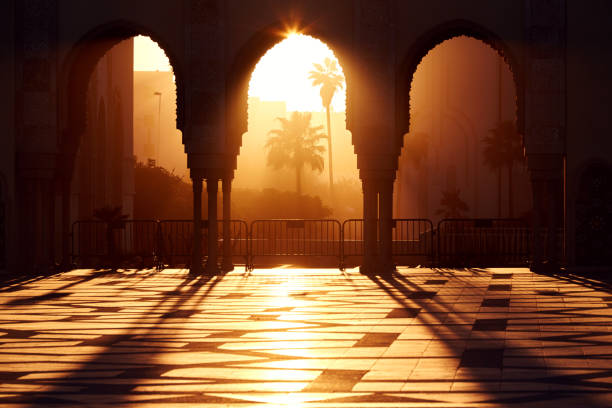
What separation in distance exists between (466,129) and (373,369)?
156ft

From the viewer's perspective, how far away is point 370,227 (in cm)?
2017

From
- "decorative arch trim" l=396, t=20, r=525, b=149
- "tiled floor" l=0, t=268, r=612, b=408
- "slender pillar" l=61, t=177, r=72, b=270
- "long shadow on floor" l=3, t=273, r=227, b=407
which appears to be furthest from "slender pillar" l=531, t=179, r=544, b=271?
"slender pillar" l=61, t=177, r=72, b=270

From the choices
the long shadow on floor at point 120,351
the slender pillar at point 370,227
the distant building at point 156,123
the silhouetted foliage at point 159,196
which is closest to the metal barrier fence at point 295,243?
the slender pillar at point 370,227

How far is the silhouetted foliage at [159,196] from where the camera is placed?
169 feet

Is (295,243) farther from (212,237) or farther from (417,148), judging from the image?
(212,237)

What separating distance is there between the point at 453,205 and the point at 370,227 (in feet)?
110

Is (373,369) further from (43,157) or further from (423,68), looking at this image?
(423,68)

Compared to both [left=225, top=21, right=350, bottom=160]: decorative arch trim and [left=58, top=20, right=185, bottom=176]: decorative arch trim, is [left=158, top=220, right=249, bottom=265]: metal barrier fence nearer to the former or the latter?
[left=225, top=21, right=350, bottom=160]: decorative arch trim

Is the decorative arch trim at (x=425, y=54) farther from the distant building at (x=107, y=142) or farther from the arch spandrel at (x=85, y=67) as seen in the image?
the distant building at (x=107, y=142)

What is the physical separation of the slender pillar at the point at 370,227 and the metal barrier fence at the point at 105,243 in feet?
14.7

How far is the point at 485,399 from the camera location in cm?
697

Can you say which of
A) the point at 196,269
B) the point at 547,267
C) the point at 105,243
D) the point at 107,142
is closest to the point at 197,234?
the point at 196,269

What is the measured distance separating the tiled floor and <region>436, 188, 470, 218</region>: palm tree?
35667mm

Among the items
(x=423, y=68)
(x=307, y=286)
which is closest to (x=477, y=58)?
(x=423, y=68)
